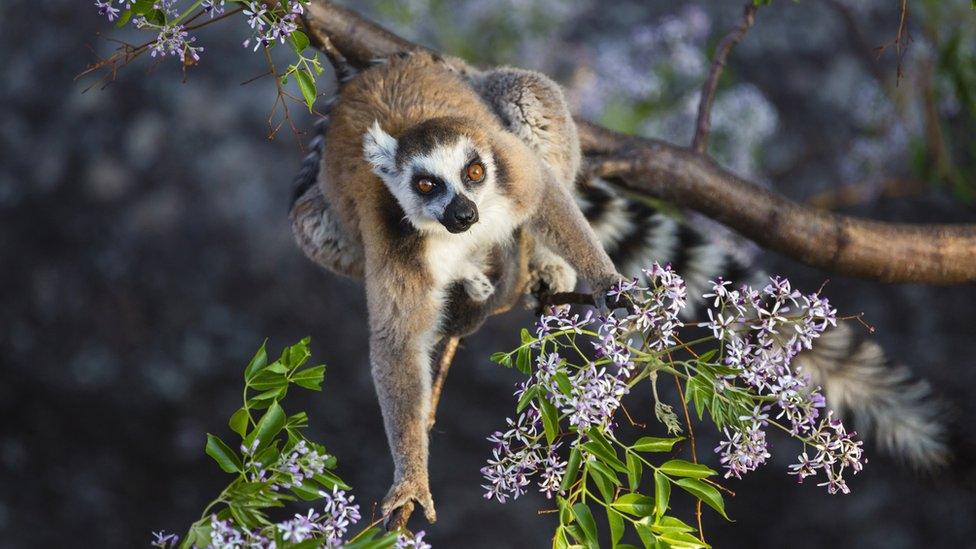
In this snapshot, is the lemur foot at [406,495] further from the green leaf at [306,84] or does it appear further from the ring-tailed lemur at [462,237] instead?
the green leaf at [306,84]

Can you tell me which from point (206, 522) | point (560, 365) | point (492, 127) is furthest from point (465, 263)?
point (206, 522)

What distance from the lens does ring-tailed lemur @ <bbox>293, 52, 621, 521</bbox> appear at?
291cm

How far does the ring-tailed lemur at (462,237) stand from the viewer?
9.66 ft

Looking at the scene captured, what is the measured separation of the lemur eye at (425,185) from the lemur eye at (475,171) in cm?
12

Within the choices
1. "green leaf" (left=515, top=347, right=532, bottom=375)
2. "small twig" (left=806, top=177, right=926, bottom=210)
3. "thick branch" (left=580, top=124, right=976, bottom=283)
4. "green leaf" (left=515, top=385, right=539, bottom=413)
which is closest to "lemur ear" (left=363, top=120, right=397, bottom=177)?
"thick branch" (left=580, top=124, right=976, bottom=283)

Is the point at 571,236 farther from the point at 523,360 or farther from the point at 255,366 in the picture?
the point at 255,366

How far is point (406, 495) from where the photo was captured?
2.82m

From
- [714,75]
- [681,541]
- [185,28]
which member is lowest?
[681,541]

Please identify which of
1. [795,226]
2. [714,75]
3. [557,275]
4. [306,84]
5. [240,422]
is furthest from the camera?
[714,75]

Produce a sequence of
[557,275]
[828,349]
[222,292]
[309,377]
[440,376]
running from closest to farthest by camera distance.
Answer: [309,377], [440,376], [828,349], [557,275], [222,292]

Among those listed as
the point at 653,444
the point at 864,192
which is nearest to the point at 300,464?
the point at 653,444

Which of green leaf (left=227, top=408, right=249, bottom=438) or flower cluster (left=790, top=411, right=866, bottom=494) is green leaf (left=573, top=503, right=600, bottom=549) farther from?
green leaf (left=227, top=408, right=249, bottom=438)

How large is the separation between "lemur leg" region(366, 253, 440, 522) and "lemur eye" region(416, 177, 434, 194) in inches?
8.5

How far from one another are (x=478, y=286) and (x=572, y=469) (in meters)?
1.40
